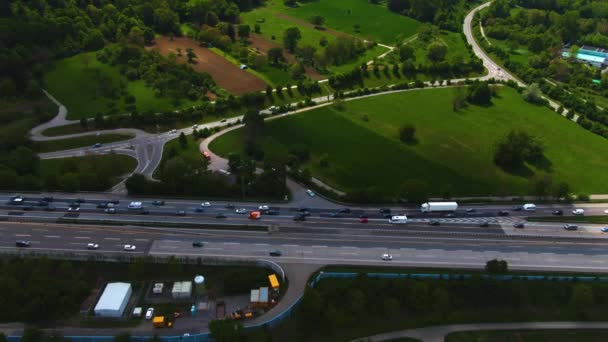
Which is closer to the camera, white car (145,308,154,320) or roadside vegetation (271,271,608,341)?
white car (145,308,154,320)

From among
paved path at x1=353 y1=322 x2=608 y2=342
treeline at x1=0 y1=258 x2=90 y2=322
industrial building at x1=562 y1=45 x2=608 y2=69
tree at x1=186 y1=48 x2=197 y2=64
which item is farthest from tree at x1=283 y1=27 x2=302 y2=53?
paved path at x1=353 y1=322 x2=608 y2=342

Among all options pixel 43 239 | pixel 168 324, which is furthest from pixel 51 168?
pixel 168 324

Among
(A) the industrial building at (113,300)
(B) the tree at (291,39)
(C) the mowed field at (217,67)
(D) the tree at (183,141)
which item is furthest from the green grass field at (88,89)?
(A) the industrial building at (113,300)

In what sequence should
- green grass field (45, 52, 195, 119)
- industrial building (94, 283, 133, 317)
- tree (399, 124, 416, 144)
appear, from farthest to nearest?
green grass field (45, 52, 195, 119), tree (399, 124, 416, 144), industrial building (94, 283, 133, 317)

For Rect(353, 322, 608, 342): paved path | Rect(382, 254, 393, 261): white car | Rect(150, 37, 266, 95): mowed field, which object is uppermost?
Rect(150, 37, 266, 95): mowed field

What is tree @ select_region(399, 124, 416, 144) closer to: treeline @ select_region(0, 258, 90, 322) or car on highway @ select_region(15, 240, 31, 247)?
treeline @ select_region(0, 258, 90, 322)
